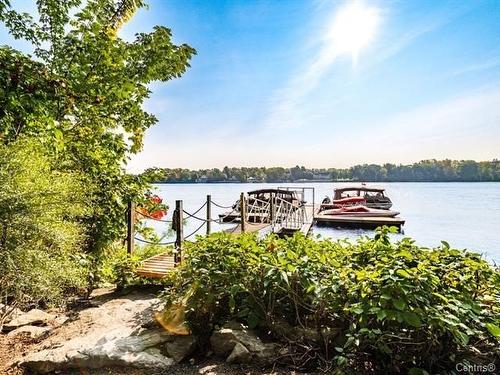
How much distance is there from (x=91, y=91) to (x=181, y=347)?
3.60 m

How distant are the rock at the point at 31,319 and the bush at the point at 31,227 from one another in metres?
1.25

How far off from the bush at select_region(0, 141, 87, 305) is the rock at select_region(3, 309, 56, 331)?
4.11ft

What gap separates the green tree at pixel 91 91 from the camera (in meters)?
4.02

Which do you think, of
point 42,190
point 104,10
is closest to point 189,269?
point 42,190

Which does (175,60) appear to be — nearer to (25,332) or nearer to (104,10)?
(104,10)

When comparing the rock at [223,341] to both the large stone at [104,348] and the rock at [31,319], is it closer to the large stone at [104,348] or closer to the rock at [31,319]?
the large stone at [104,348]

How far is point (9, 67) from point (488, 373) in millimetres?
5620

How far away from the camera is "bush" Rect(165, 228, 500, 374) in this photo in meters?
2.57

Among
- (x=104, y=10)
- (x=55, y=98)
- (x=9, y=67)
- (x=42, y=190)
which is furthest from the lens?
(x=104, y=10)

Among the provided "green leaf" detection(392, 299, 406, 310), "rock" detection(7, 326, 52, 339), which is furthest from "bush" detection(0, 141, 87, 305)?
"green leaf" detection(392, 299, 406, 310)

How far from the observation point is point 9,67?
3684mm

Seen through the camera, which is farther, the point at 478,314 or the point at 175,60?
the point at 175,60

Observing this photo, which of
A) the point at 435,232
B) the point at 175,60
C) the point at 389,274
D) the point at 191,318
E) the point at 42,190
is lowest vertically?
the point at 435,232

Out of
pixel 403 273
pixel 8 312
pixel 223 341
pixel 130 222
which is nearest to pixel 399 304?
pixel 403 273
